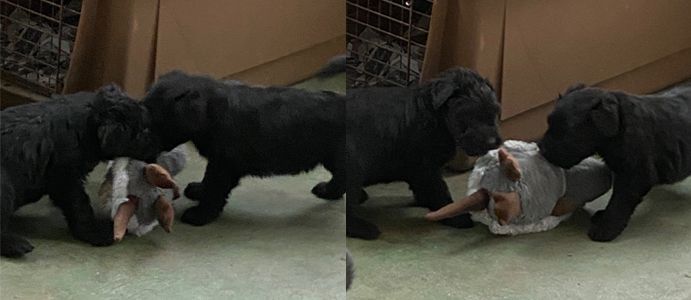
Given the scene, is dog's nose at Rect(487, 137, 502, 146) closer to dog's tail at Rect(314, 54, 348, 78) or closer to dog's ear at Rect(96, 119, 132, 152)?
dog's tail at Rect(314, 54, 348, 78)

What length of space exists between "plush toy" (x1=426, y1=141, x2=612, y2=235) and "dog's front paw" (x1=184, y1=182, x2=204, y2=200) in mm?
317

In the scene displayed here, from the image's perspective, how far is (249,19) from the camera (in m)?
1.37

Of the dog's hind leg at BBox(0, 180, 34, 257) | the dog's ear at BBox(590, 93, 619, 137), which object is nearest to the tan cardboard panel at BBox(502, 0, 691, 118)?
the dog's ear at BBox(590, 93, 619, 137)

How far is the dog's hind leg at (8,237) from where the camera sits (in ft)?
4.17

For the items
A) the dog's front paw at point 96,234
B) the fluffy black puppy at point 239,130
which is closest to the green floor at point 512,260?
the fluffy black puppy at point 239,130

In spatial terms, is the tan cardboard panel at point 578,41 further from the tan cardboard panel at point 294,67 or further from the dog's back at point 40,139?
the dog's back at point 40,139

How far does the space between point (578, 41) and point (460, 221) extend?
1.16ft

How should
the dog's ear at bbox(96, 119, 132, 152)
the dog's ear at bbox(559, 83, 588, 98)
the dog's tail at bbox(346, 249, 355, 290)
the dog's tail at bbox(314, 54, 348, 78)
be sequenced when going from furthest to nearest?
the dog's ear at bbox(559, 83, 588, 98)
the dog's ear at bbox(96, 119, 132, 152)
the dog's tail at bbox(346, 249, 355, 290)
the dog's tail at bbox(314, 54, 348, 78)

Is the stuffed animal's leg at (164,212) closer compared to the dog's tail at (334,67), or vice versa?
the dog's tail at (334,67)

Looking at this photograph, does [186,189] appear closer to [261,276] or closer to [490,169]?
[261,276]

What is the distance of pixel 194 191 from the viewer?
1.42 metres

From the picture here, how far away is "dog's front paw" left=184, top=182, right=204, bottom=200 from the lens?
142 centimetres

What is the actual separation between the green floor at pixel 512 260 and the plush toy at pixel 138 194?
266 mm

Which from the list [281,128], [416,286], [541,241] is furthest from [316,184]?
[541,241]
